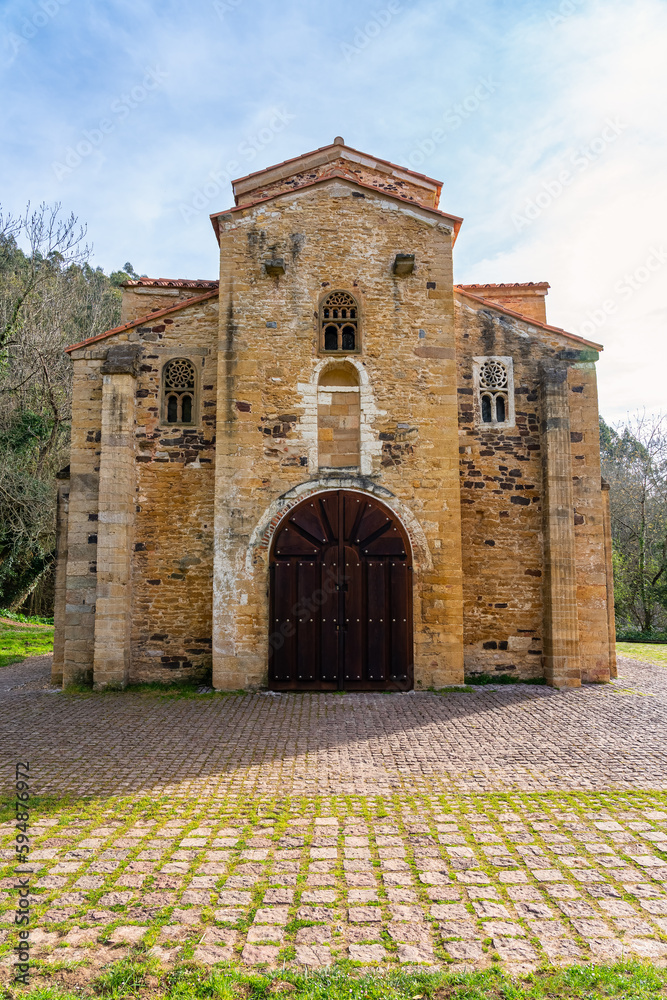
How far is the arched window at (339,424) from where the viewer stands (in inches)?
414

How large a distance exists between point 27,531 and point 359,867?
18818mm

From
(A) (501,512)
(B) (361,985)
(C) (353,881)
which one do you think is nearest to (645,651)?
(A) (501,512)

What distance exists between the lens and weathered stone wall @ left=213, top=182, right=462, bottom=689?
10.1 m

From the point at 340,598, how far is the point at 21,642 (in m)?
11.3

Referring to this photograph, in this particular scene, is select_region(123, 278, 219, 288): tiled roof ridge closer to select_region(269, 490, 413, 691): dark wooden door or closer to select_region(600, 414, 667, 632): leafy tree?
select_region(269, 490, 413, 691): dark wooden door

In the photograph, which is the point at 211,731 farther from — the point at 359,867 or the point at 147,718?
the point at 359,867

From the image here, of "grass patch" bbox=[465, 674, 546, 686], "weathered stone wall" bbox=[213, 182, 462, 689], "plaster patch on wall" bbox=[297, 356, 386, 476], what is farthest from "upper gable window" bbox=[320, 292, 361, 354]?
"grass patch" bbox=[465, 674, 546, 686]

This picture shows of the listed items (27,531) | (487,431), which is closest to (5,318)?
(27,531)

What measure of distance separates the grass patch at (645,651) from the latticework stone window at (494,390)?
7.18 meters

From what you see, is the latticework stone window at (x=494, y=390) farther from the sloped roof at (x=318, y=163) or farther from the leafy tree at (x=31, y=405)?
the leafy tree at (x=31, y=405)

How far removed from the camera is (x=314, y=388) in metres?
10.6

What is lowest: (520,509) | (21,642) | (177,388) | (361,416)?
(21,642)

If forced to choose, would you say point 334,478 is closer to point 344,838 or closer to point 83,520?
point 83,520

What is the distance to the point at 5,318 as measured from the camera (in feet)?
66.7
